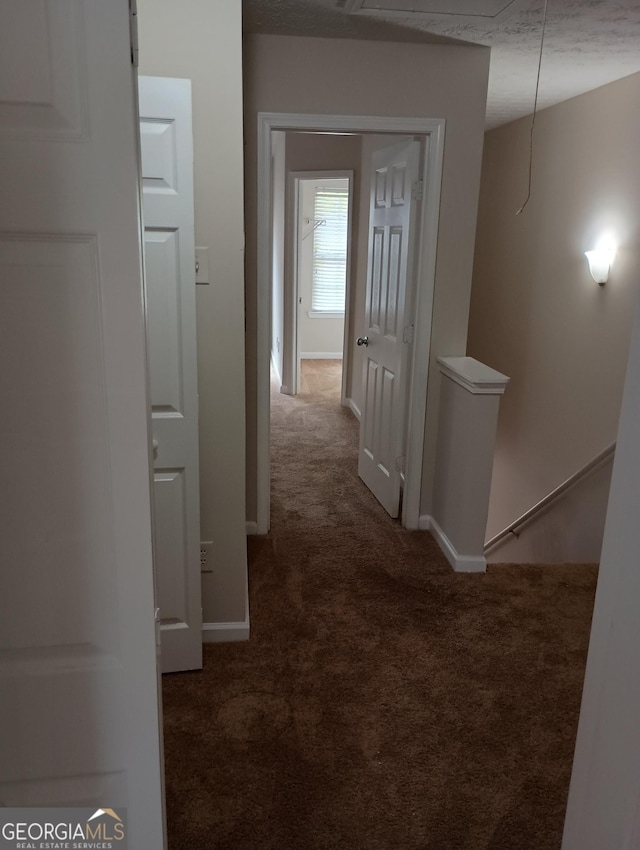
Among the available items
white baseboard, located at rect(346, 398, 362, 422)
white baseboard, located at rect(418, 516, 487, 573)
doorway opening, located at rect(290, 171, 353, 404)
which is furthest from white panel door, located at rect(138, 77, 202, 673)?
doorway opening, located at rect(290, 171, 353, 404)

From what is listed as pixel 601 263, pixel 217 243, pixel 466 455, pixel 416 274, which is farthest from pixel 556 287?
pixel 217 243

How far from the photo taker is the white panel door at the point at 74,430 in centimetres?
94

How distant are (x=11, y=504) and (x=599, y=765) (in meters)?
0.98

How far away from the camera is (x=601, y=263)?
13.6 ft

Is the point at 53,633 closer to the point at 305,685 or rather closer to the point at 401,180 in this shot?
the point at 305,685

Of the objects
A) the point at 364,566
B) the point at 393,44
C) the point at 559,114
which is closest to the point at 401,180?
the point at 393,44

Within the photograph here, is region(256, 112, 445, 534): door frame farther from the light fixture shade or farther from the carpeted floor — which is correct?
the light fixture shade

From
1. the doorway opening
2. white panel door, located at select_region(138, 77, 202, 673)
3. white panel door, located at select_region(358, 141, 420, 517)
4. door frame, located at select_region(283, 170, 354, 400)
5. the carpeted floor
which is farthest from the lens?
the doorway opening

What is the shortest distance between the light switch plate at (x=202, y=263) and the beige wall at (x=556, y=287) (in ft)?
8.00

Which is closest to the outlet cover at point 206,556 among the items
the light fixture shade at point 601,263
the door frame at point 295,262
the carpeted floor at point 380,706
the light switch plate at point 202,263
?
the carpeted floor at point 380,706

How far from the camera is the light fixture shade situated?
4133mm

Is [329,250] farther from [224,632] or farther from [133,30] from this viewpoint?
[133,30]

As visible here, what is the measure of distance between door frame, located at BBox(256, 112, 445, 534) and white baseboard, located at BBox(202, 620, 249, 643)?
101 cm

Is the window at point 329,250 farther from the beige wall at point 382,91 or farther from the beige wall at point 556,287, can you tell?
the beige wall at point 382,91
